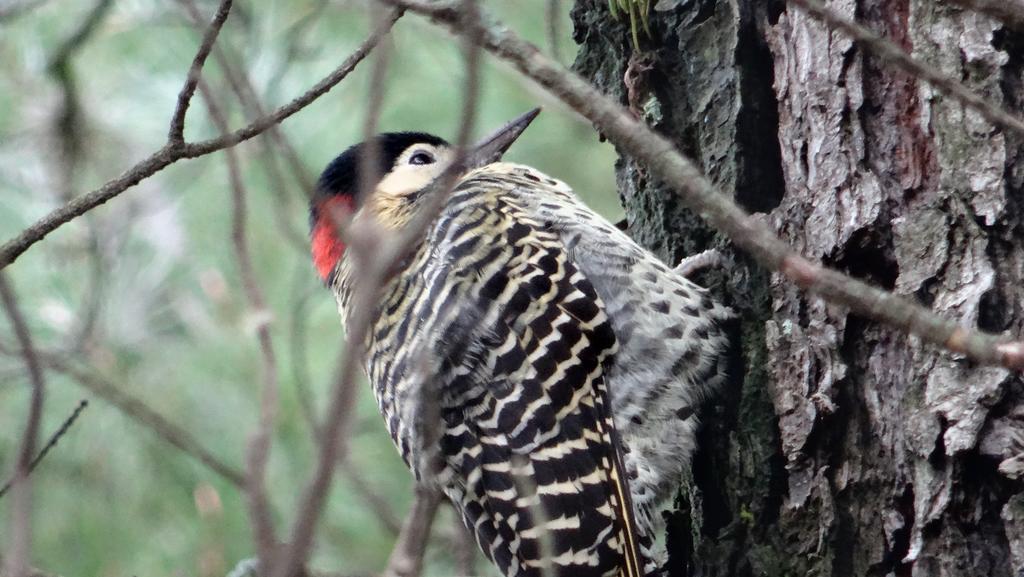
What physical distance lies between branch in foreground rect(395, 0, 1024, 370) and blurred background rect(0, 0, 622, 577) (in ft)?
7.60

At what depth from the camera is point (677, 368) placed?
2.79m

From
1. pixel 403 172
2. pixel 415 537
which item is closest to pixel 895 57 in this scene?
pixel 415 537

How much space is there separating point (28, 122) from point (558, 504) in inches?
111

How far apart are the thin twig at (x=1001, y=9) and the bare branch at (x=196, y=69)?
1.00 m

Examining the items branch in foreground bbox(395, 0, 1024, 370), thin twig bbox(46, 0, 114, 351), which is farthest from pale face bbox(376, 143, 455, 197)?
branch in foreground bbox(395, 0, 1024, 370)

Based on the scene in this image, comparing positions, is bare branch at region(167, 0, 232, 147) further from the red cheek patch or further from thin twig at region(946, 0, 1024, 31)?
the red cheek patch

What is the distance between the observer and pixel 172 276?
4.23 meters

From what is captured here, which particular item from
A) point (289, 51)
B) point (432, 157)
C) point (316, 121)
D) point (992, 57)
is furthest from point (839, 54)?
point (316, 121)

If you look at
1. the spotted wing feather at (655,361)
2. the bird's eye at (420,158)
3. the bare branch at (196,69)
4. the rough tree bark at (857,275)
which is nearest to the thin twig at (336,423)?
the bare branch at (196,69)

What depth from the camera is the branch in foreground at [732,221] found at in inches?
48.3

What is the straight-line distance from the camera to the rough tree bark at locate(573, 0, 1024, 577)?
210 centimetres

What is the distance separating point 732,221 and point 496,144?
232 centimetres

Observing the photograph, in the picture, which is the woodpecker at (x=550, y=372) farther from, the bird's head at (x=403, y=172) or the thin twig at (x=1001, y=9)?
the thin twig at (x=1001, y=9)

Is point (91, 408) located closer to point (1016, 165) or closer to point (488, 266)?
point (488, 266)
